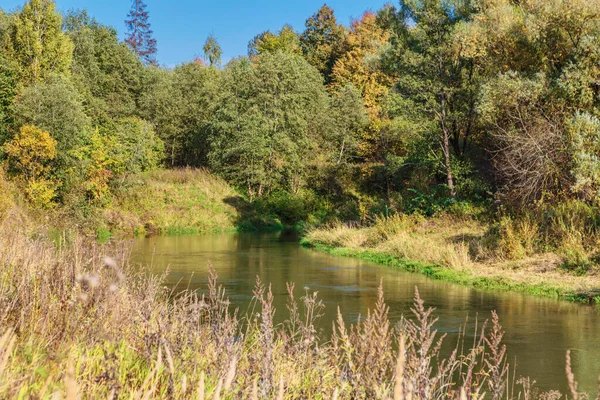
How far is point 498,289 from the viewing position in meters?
15.0

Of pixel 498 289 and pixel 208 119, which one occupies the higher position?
pixel 208 119

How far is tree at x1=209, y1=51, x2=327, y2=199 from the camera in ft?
131

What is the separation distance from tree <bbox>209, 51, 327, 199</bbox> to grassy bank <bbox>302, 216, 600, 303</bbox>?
533 inches

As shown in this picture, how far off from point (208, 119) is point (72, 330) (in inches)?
1618

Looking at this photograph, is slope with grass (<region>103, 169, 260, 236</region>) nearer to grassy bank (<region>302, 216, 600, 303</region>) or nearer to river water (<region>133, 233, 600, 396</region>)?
river water (<region>133, 233, 600, 396</region>)

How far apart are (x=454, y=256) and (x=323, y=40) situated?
4632 centimetres

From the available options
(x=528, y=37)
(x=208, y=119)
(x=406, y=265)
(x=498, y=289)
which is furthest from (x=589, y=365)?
(x=208, y=119)

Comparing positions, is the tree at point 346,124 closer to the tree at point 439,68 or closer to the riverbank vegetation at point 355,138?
the riverbank vegetation at point 355,138

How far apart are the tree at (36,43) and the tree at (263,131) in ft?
34.4

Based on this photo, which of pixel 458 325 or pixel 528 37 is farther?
pixel 528 37

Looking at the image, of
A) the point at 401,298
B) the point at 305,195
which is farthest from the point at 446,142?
the point at 305,195

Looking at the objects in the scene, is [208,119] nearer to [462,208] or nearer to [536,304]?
[462,208]

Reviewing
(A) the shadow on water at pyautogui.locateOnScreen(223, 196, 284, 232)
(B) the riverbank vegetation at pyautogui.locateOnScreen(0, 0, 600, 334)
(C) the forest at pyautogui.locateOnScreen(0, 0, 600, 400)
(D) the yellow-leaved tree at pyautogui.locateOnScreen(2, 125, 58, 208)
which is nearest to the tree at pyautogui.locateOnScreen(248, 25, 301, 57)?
(B) the riverbank vegetation at pyautogui.locateOnScreen(0, 0, 600, 334)

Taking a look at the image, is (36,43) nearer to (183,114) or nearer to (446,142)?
(183,114)
